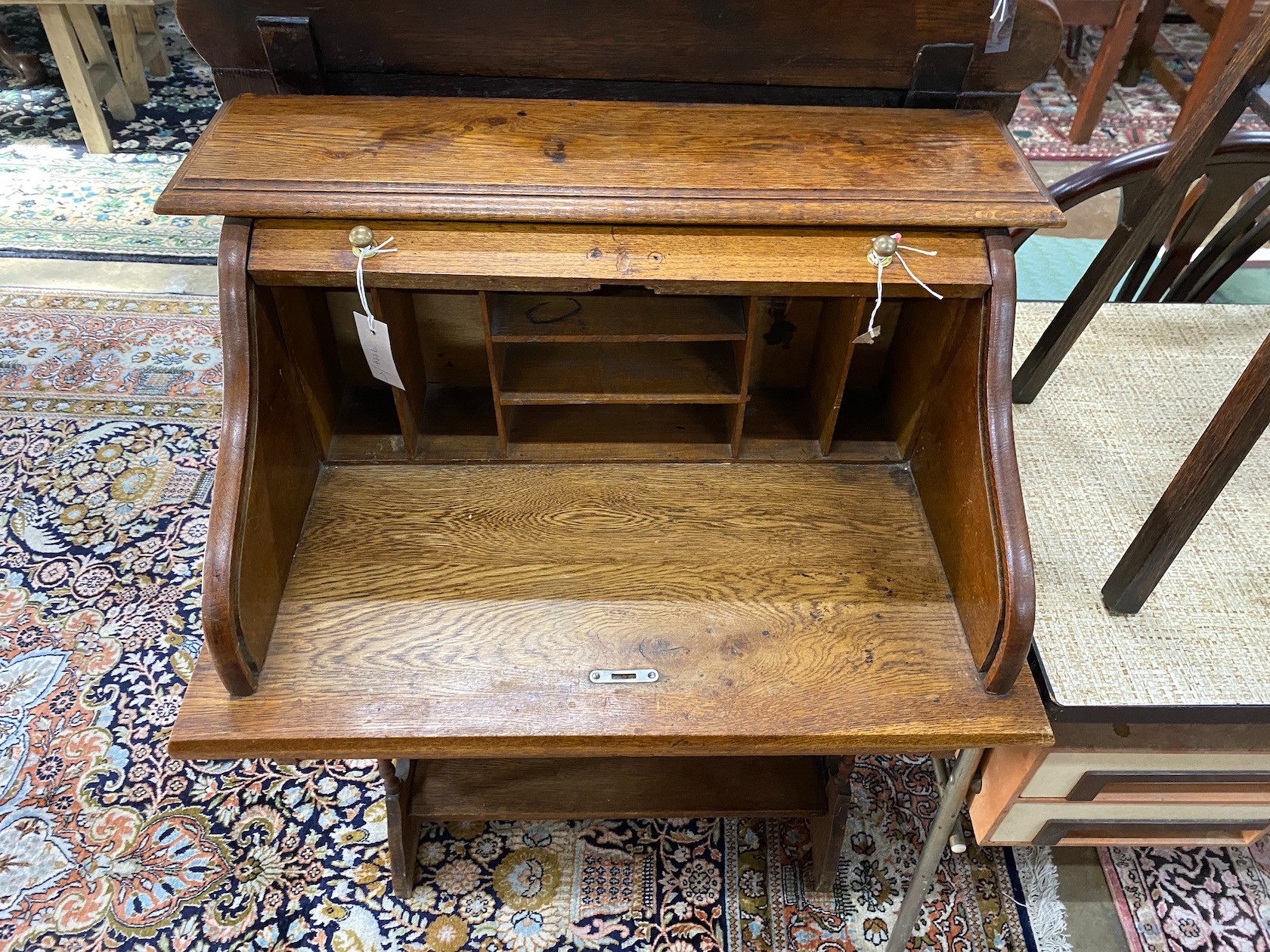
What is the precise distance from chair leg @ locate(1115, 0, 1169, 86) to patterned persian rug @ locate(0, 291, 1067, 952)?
3.53m

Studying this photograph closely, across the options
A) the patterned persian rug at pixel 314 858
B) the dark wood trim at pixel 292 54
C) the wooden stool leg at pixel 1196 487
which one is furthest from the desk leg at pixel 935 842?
the dark wood trim at pixel 292 54

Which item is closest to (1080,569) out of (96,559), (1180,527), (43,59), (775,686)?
(1180,527)

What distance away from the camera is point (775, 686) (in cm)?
109

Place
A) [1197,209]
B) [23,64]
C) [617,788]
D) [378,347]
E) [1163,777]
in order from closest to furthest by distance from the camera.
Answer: [378,347], [1163,777], [617,788], [1197,209], [23,64]

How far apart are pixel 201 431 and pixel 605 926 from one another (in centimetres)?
158

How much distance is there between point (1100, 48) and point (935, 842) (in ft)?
11.0

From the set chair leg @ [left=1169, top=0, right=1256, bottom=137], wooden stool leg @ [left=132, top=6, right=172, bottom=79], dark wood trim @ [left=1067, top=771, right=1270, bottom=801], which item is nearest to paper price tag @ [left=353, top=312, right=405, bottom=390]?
dark wood trim @ [left=1067, top=771, right=1270, bottom=801]

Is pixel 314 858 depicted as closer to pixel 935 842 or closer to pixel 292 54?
pixel 935 842

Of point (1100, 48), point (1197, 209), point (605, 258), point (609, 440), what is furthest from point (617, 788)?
point (1100, 48)

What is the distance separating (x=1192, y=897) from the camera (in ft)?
5.18

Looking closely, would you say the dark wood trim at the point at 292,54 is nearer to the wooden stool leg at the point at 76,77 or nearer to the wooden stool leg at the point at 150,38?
the wooden stool leg at the point at 76,77

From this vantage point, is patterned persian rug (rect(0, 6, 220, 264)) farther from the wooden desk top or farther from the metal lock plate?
the metal lock plate

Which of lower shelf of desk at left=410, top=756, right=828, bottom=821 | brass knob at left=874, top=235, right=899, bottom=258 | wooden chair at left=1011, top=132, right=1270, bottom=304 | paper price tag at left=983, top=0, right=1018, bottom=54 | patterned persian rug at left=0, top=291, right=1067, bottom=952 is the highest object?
paper price tag at left=983, top=0, right=1018, bottom=54

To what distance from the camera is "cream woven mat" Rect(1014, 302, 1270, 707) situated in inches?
46.8
